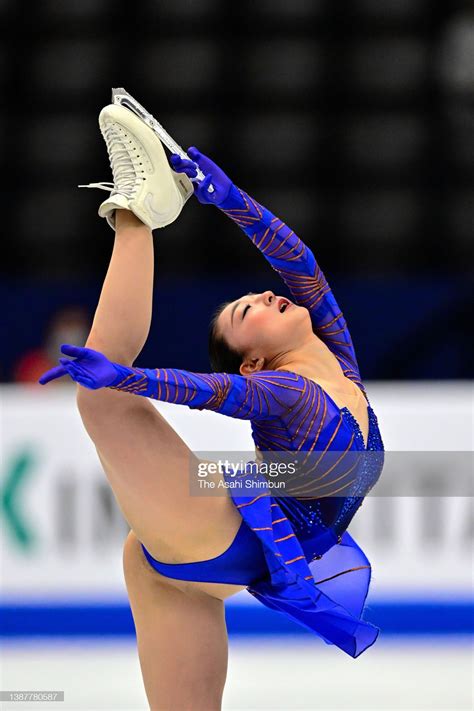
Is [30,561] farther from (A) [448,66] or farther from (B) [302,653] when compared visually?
(A) [448,66]

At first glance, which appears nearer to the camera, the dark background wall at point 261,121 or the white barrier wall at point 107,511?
the white barrier wall at point 107,511

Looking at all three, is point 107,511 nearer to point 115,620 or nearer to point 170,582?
point 115,620

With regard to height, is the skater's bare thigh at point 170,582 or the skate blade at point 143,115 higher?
the skate blade at point 143,115

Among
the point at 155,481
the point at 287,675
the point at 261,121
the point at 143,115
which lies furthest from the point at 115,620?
the point at 261,121

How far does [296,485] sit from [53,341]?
2586 millimetres

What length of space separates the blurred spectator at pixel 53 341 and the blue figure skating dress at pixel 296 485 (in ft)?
7.56

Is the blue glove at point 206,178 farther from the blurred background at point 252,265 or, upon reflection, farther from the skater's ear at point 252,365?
the blurred background at point 252,265

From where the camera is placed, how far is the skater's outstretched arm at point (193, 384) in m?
2.05

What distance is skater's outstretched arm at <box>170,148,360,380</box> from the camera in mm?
2510

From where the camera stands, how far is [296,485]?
7.91 ft

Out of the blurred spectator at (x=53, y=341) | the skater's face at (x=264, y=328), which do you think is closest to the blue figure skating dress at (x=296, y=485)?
the skater's face at (x=264, y=328)

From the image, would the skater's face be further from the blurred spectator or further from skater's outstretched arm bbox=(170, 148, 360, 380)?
the blurred spectator

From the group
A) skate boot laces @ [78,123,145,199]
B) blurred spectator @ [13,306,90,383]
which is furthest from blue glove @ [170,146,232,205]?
blurred spectator @ [13,306,90,383]

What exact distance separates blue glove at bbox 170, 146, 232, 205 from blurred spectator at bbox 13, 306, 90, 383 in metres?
2.34
